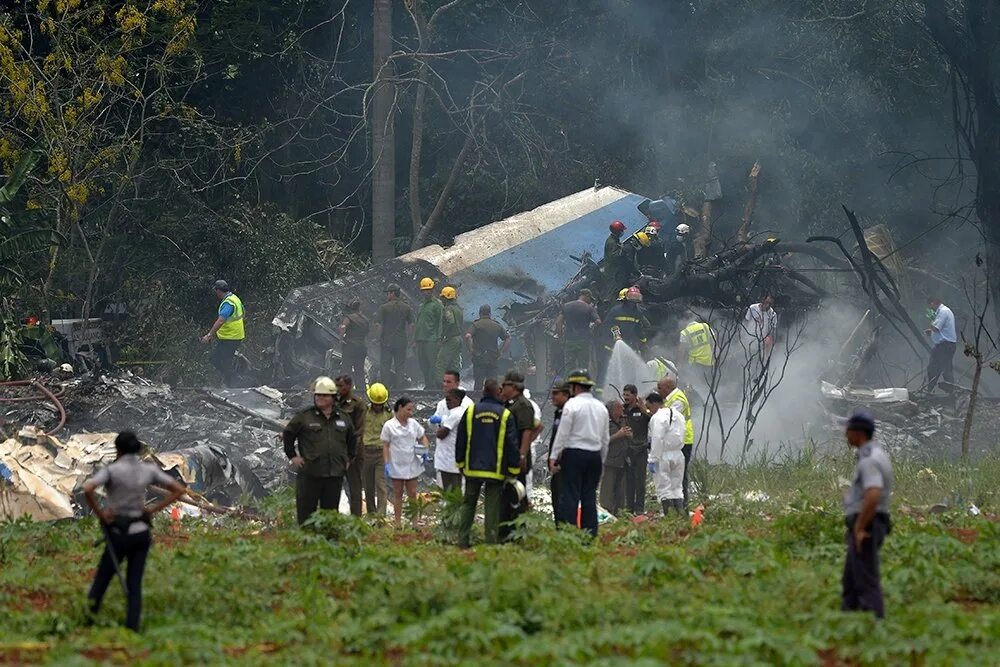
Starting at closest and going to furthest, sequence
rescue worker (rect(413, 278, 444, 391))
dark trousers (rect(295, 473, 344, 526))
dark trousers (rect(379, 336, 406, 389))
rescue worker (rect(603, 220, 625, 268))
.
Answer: dark trousers (rect(295, 473, 344, 526)) → rescue worker (rect(413, 278, 444, 391)) → dark trousers (rect(379, 336, 406, 389)) → rescue worker (rect(603, 220, 625, 268))

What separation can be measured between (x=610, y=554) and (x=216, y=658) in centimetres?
479

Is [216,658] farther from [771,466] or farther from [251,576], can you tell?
[771,466]

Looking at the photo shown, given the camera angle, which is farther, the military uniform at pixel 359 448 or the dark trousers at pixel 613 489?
the dark trousers at pixel 613 489

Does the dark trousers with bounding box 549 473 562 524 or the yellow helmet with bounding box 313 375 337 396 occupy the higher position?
the yellow helmet with bounding box 313 375 337 396

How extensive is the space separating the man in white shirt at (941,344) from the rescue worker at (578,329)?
5.04 metres

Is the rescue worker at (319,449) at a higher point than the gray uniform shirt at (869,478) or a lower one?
lower

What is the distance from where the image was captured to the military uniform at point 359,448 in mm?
14683

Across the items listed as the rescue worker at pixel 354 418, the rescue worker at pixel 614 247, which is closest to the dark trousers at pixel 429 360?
the rescue worker at pixel 614 247

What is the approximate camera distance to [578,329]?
21641 millimetres

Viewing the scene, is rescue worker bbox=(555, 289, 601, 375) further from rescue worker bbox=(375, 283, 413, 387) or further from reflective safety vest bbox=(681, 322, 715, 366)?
rescue worker bbox=(375, 283, 413, 387)

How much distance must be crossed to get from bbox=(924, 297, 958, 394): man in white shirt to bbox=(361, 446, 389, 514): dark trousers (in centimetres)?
997

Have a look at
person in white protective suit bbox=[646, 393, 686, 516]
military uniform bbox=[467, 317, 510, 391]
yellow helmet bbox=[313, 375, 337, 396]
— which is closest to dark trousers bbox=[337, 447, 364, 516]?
yellow helmet bbox=[313, 375, 337, 396]

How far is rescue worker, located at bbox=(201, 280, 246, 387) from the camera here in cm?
2159

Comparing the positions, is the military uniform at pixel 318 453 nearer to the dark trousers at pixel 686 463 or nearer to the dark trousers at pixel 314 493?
the dark trousers at pixel 314 493
